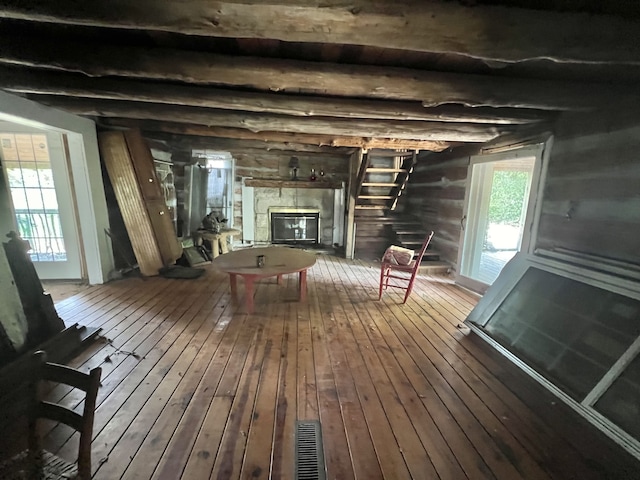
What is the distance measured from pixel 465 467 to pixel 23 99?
15.0 feet

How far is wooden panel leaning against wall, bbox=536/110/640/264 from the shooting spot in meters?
2.10

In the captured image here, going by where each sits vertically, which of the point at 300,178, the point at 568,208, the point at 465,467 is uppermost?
the point at 300,178

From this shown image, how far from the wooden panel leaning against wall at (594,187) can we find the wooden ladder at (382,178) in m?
2.62

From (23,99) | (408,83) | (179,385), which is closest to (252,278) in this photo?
(179,385)

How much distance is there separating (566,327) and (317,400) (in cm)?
198

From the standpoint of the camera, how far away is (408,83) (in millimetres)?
2086

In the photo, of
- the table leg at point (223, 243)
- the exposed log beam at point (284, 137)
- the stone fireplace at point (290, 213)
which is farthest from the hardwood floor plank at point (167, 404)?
the stone fireplace at point (290, 213)

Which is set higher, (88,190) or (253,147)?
(253,147)

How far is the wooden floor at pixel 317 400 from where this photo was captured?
1471 millimetres

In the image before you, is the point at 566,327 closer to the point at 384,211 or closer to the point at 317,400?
the point at 317,400

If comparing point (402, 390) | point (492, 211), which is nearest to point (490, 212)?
point (492, 211)

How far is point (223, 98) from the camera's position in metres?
2.43

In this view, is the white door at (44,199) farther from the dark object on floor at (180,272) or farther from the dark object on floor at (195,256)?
the dark object on floor at (195,256)

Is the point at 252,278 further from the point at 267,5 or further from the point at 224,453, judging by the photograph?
the point at 267,5
